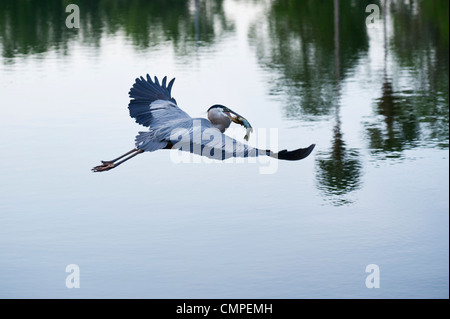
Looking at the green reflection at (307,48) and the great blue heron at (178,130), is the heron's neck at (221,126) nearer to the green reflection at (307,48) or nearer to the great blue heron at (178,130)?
the great blue heron at (178,130)

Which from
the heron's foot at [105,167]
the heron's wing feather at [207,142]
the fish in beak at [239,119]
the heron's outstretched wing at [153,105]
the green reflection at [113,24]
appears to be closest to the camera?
the heron's wing feather at [207,142]

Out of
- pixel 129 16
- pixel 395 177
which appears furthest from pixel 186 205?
pixel 129 16

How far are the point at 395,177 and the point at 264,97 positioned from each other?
7.45 m

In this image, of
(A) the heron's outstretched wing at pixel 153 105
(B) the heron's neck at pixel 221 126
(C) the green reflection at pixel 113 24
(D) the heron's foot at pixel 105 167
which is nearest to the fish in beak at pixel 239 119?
(B) the heron's neck at pixel 221 126

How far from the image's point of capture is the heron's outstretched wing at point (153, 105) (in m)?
13.1

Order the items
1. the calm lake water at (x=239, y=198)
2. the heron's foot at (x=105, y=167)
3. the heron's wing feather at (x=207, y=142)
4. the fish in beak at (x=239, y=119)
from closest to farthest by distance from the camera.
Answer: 1. the heron's wing feather at (x=207, y=142)
2. the fish in beak at (x=239, y=119)
3. the heron's foot at (x=105, y=167)
4. the calm lake water at (x=239, y=198)

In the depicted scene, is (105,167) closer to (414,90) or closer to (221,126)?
(221,126)

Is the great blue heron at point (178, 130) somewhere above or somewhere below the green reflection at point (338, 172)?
above

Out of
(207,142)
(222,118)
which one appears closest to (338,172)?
(222,118)

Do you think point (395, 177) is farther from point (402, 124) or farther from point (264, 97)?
point (264, 97)

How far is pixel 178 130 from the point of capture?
12.3 metres

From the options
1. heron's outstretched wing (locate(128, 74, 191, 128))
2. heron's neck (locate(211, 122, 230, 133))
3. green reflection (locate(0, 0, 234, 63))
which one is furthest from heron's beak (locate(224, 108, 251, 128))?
green reflection (locate(0, 0, 234, 63))

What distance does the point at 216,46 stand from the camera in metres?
58.4

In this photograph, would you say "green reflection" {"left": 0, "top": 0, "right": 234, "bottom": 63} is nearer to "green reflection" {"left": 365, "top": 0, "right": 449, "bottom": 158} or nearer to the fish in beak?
"green reflection" {"left": 365, "top": 0, "right": 449, "bottom": 158}
